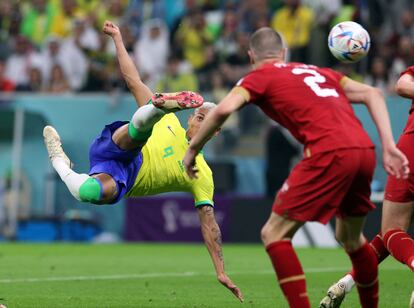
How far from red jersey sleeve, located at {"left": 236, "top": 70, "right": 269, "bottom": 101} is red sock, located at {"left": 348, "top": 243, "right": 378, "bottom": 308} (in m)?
1.51

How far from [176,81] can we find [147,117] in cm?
1184

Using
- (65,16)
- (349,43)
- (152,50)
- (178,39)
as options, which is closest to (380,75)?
(178,39)

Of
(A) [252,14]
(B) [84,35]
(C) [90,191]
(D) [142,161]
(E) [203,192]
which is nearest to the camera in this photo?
(C) [90,191]

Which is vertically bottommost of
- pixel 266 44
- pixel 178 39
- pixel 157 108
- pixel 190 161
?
pixel 178 39

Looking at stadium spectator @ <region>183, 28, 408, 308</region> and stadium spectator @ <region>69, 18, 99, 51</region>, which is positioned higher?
stadium spectator @ <region>183, 28, 408, 308</region>

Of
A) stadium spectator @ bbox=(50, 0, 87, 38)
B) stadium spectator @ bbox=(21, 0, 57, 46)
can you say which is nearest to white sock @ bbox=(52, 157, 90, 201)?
stadium spectator @ bbox=(50, 0, 87, 38)

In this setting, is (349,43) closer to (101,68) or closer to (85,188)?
(85,188)

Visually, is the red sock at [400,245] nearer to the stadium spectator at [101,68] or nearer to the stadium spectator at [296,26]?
the stadium spectator at [296,26]

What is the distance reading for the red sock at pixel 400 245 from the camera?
29.8ft

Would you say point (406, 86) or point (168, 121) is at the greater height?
point (406, 86)

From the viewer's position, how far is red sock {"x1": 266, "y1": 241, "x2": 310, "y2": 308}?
7.38 m

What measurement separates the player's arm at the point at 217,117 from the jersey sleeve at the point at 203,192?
3.35 m

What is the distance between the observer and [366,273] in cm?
795

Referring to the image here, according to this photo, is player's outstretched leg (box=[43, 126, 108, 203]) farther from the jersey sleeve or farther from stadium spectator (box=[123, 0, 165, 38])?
stadium spectator (box=[123, 0, 165, 38])
